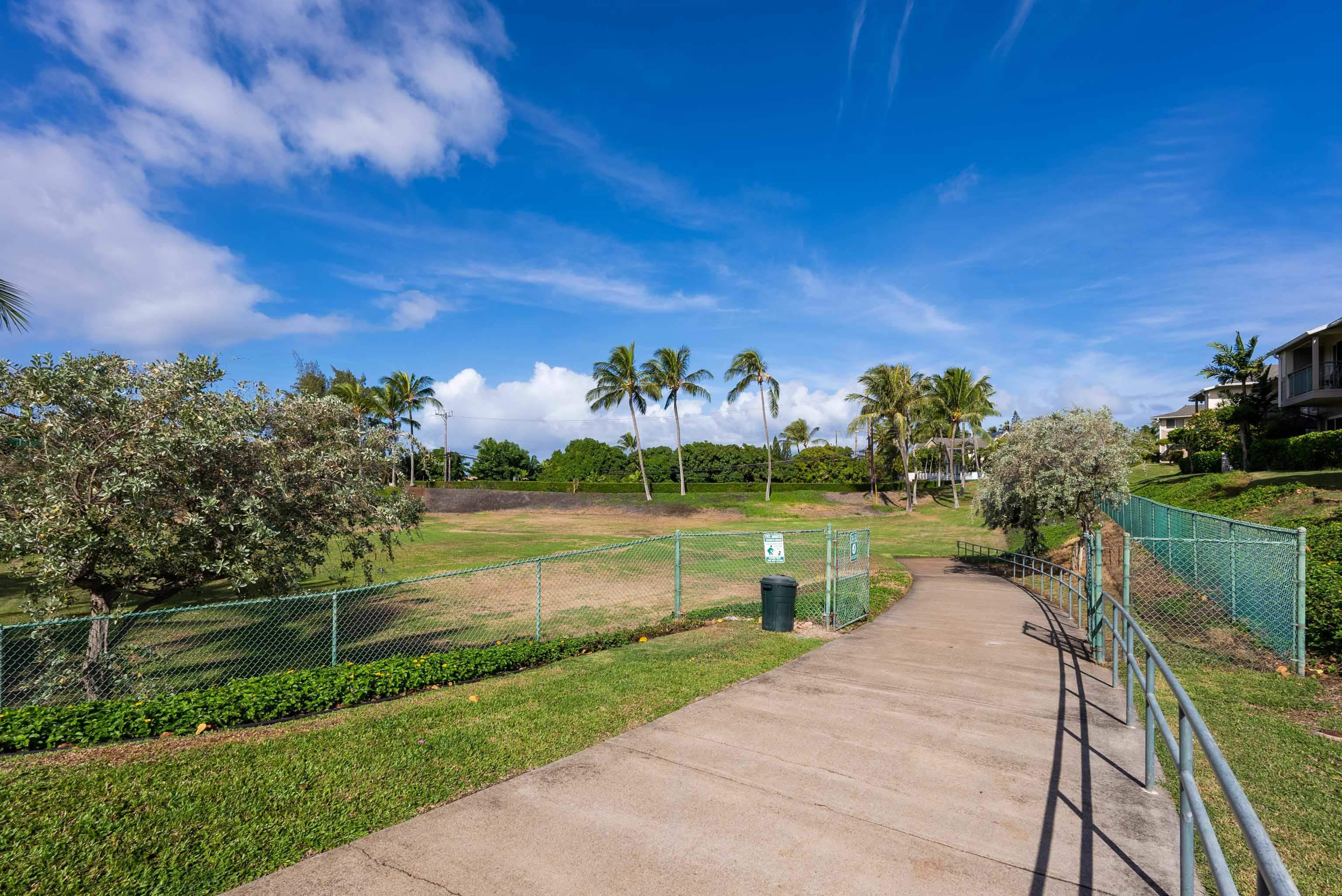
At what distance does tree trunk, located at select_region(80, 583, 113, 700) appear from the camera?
25.6ft

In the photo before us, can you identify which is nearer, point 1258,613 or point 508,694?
point 508,694

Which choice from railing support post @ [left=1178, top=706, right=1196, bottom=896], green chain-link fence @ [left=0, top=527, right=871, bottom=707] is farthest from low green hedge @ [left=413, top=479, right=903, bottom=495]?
railing support post @ [left=1178, top=706, right=1196, bottom=896]

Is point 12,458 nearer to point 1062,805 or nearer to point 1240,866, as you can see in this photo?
point 1062,805

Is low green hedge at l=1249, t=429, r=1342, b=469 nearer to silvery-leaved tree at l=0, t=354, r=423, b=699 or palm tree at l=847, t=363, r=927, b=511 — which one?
palm tree at l=847, t=363, r=927, b=511

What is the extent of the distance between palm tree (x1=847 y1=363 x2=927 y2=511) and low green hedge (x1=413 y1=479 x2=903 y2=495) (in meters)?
3.90

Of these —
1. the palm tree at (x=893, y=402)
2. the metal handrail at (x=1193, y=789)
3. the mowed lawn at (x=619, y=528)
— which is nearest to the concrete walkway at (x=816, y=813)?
the metal handrail at (x=1193, y=789)

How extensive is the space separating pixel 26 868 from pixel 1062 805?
6736 millimetres

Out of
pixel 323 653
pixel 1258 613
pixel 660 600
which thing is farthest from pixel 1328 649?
pixel 323 653

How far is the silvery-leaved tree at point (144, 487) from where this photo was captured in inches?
294

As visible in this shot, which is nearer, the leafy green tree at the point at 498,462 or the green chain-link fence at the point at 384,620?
the green chain-link fence at the point at 384,620

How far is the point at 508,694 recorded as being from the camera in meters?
7.78

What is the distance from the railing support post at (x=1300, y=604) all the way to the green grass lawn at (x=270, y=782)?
7.51 metres

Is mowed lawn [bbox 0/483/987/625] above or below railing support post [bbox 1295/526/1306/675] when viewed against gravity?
below

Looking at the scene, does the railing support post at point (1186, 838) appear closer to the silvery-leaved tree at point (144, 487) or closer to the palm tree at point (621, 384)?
the silvery-leaved tree at point (144, 487)
